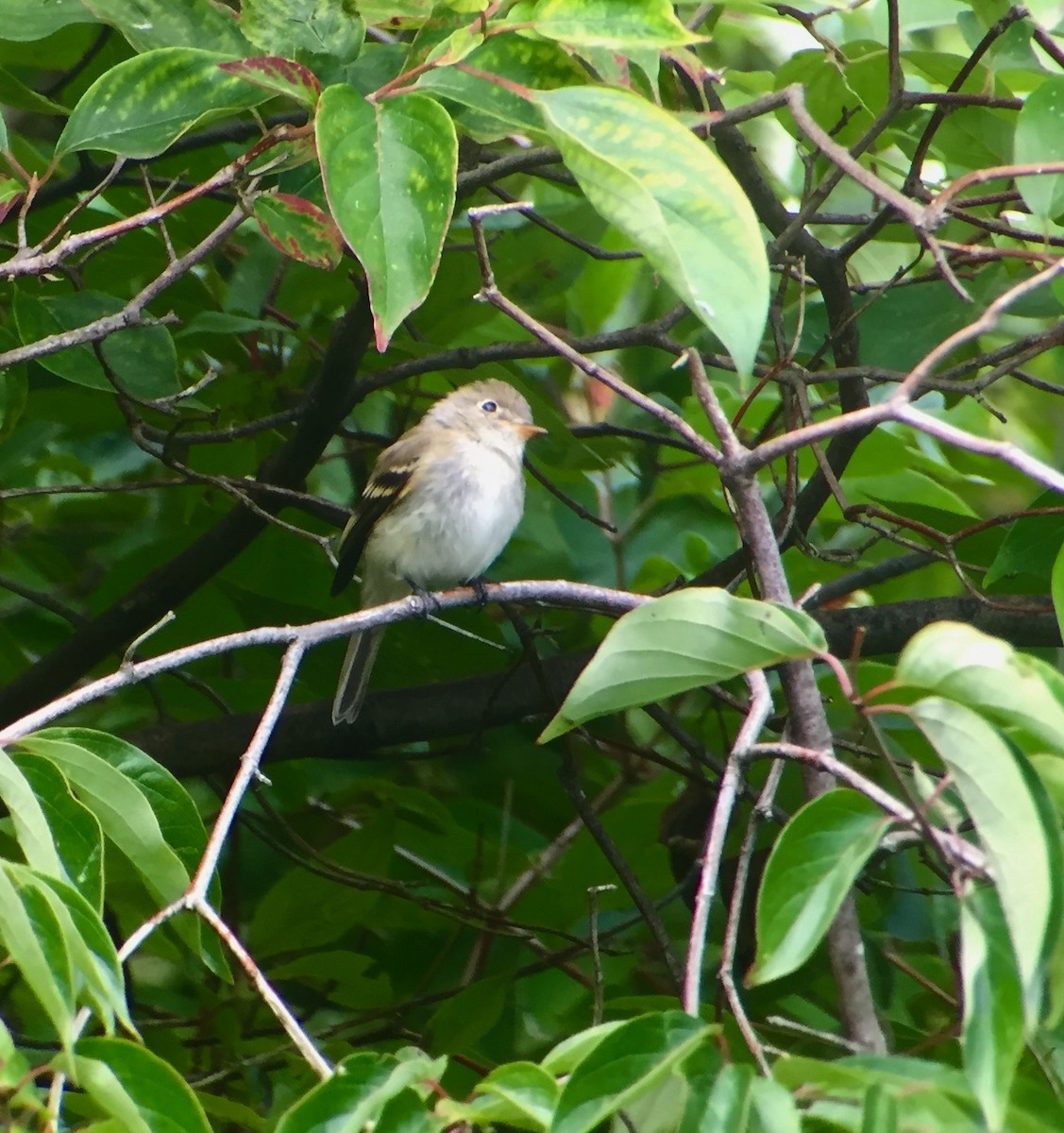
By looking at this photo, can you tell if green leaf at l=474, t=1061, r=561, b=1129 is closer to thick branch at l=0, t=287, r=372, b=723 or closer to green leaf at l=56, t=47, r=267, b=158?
green leaf at l=56, t=47, r=267, b=158

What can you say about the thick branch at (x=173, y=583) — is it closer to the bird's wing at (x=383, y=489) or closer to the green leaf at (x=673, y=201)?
the bird's wing at (x=383, y=489)

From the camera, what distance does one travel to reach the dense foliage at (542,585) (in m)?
1.46

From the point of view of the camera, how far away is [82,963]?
1447 millimetres

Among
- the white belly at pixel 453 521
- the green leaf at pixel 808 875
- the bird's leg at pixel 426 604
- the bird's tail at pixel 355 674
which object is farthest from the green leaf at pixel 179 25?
the white belly at pixel 453 521

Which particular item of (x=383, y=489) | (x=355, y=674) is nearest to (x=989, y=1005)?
(x=355, y=674)

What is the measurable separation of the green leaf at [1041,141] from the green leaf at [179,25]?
121 centimetres

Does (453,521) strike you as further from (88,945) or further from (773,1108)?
(773,1108)

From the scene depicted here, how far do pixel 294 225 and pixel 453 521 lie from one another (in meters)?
2.19

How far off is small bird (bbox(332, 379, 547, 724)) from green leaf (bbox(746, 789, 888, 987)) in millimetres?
2706

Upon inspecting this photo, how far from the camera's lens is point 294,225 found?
7.84ft

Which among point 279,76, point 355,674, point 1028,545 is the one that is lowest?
point 355,674

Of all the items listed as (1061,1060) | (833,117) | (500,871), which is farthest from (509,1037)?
(833,117)

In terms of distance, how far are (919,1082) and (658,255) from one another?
0.90m

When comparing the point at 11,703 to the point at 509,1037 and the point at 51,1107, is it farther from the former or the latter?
the point at 51,1107
